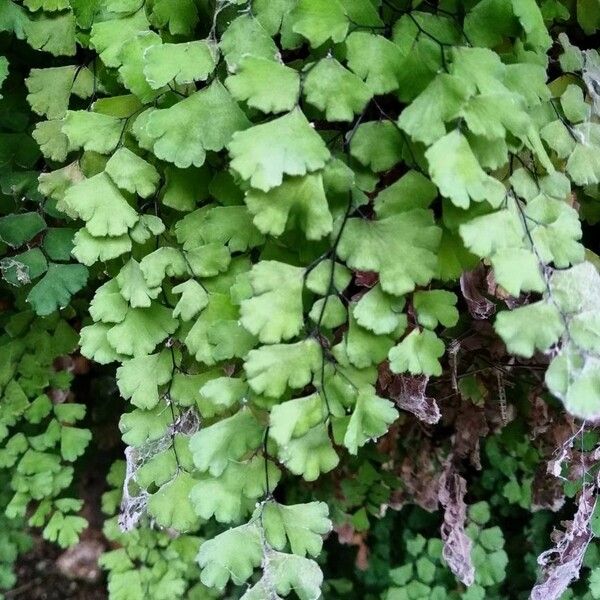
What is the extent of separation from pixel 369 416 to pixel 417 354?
7 cm

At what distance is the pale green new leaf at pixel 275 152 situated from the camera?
0.51m

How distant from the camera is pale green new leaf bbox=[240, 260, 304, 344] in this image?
0.54 meters

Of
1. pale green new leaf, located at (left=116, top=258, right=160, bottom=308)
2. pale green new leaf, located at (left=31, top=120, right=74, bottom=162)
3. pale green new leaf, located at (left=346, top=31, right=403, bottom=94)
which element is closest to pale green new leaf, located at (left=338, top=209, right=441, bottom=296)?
pale green new leaf, located at (left=346, top=31, right=403, bottom=94)

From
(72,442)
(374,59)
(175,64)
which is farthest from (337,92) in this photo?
(72,442)

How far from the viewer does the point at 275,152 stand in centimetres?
52

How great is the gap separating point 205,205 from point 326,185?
18 centimetres

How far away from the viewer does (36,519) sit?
3.97 feet

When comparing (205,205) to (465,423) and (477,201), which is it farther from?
(465,423)

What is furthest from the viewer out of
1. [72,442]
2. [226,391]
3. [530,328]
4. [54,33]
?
[72,442]

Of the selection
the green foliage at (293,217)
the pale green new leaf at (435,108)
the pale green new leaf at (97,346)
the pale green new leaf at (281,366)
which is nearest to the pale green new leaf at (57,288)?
the green foliage at (293,217)

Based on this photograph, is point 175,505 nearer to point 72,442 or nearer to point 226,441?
point 226,441

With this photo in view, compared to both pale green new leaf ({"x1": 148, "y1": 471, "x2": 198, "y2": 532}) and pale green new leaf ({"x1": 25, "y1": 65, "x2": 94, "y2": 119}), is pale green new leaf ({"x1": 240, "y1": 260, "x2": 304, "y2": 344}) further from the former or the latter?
pale green new leaf ({"x1": 25, "y1": 65, "x2": 94, "y2": 119})

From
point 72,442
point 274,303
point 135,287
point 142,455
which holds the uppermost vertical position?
point 274,303

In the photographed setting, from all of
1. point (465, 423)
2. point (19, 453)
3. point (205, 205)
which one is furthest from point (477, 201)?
point (19, 453)
